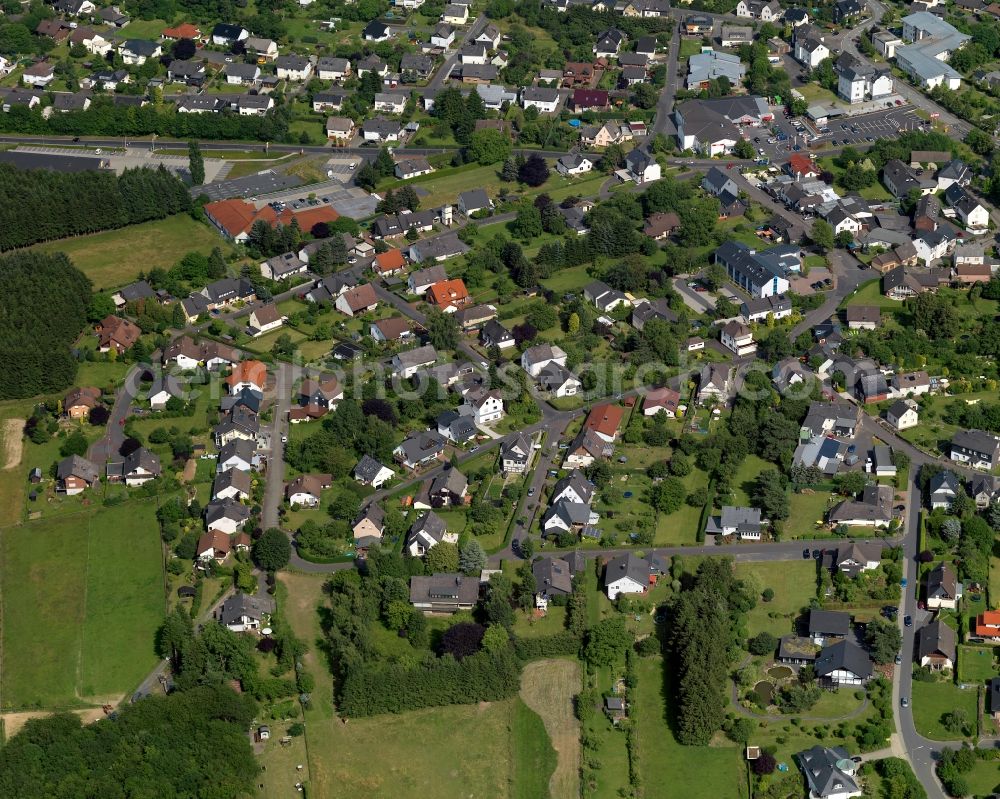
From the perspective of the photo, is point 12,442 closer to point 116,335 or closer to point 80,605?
point 116,335

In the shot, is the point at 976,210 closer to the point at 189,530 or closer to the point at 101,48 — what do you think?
the point at 189,530

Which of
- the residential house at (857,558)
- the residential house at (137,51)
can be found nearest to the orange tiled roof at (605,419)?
the residential house at (857,558)

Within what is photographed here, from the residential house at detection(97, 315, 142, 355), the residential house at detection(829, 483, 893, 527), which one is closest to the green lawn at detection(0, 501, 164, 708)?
the residential house at detection(97, 315, 142, 355)

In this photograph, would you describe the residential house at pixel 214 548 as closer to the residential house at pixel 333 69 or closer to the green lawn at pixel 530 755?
the green lawn at pixel 530 755

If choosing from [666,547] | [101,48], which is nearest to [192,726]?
[666,547]

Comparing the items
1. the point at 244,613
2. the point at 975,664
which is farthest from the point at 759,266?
the point at 244,613

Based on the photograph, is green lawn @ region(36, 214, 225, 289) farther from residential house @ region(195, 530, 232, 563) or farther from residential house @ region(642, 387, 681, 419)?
residential house @ region(642, 387, 681, 419)
